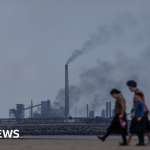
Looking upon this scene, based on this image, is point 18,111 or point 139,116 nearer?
point 139,116

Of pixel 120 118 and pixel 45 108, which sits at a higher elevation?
pixel 45 108

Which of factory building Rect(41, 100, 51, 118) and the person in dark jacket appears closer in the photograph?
the person in dark jacket

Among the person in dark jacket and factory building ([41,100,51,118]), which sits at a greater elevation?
factory building ([41,100,51,118])

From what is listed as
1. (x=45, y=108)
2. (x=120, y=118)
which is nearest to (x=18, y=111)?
(x=45, y=108)

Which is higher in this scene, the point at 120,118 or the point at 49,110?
the point at 49,110

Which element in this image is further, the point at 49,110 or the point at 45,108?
the point at 49,110

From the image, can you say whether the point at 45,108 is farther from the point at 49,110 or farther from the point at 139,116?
the point at 139,116

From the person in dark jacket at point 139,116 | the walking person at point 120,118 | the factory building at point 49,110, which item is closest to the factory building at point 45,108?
the factory building at point 49,110

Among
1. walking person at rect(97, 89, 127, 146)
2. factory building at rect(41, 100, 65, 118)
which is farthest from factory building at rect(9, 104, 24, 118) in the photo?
walking person at rect(97, 89, 127, 146)

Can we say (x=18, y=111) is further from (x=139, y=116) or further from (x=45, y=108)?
(x=139, y=116)

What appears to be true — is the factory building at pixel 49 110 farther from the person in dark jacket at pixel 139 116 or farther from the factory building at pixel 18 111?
the person in dark jacket at pixel 139 116

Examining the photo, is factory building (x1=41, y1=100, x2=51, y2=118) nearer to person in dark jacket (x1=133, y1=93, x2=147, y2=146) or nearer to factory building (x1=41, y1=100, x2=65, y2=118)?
factory building (x1=41, y1=100, x2=65, y2=118)

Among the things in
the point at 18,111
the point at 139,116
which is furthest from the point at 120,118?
the point at 18,111

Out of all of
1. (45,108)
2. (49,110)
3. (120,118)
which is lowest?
(120,118)
